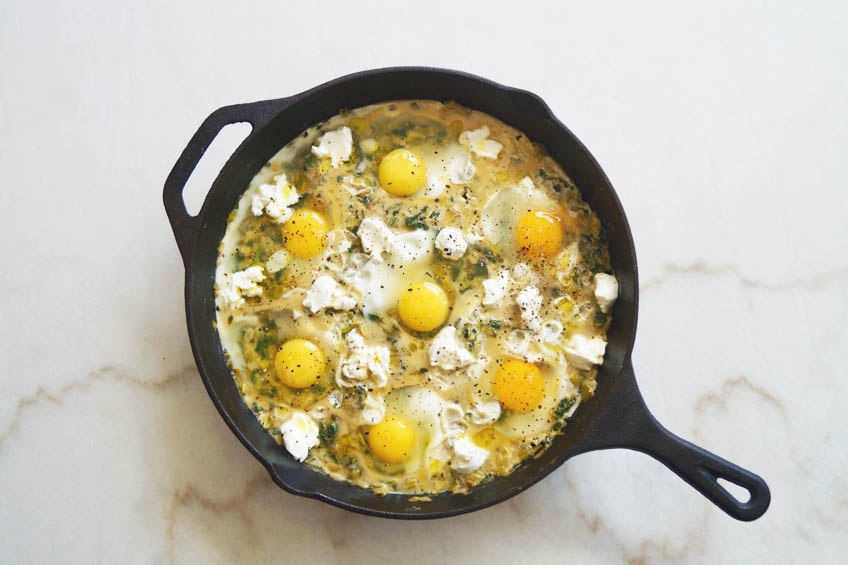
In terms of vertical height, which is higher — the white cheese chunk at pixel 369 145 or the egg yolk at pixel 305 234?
the white cheese chunk at pixel 369 145

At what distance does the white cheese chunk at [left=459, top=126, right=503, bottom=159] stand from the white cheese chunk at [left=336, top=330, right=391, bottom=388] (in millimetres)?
871

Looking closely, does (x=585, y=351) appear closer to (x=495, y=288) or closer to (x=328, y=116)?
(x=495, y=288)

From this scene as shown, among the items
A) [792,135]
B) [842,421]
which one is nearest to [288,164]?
[792,135]

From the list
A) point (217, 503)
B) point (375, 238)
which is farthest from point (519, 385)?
point (217, 503)

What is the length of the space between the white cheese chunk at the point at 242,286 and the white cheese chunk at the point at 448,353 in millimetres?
730

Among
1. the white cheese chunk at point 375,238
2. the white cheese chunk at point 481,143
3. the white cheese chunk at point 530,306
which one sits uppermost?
the white cheese chunk at point 481,143

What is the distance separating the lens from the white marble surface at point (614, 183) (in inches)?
110

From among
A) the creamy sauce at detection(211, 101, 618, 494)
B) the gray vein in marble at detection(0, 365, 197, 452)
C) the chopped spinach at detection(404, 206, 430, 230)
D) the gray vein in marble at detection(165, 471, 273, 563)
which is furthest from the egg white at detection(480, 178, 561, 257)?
the gray vein in marble at detection(0, 365, 197, 452)

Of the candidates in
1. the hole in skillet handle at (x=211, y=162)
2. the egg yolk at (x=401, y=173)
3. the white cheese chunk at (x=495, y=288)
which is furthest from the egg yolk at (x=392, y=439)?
the hole in skillet handle at (x=211, y=162)

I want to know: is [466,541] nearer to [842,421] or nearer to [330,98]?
[842,421]

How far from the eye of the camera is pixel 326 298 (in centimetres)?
267

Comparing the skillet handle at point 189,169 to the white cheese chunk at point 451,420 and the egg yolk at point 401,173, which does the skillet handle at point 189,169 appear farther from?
the white cheese chunk at point 451,420

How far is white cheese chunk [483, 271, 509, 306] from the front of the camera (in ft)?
8.72

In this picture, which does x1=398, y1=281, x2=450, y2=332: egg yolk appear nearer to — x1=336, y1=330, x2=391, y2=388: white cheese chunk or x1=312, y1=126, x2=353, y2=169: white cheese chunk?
x1=336, y1=330, x2=391, y2=388: white cheese chunk
